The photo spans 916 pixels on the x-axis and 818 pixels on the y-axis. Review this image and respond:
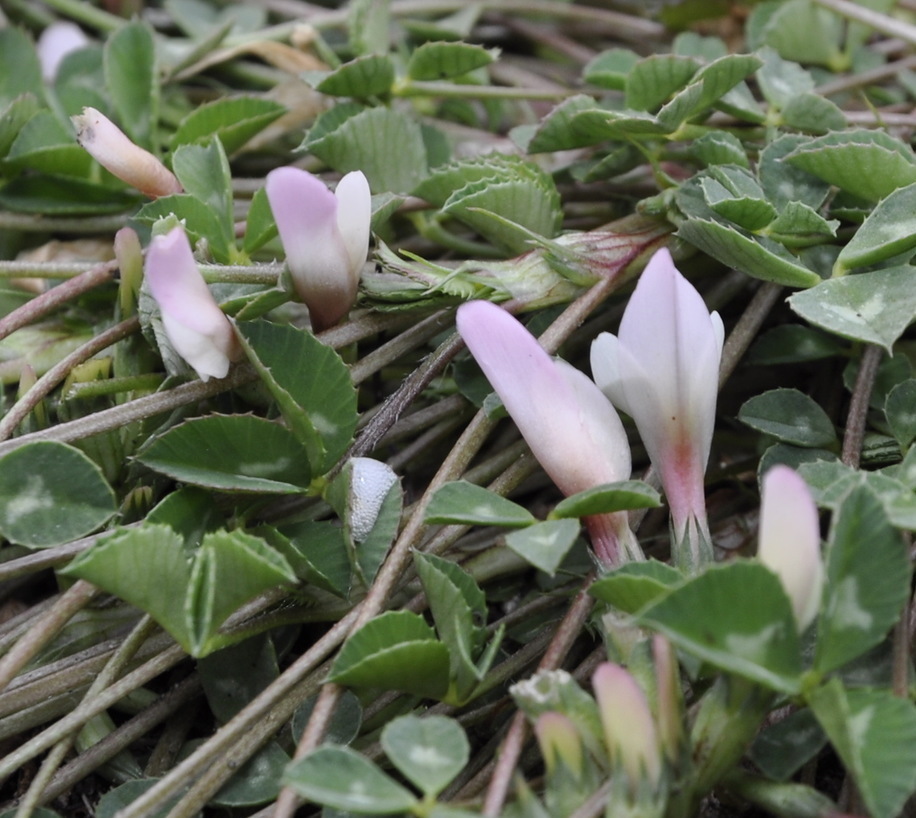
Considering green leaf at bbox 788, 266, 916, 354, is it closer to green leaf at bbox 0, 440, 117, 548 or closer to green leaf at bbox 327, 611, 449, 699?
green leaf at bbox 327, 611, 449, 699

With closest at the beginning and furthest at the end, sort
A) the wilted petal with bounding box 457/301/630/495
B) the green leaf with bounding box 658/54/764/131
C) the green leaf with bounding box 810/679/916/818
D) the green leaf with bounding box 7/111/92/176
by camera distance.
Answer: the green leaf with bounding box 810/679/916/818, the wilted petal with bounding box 457/301/630/495, the green leaf with bounding box 658/54/764/131, the green leaf with bounding box 7/111/92/176

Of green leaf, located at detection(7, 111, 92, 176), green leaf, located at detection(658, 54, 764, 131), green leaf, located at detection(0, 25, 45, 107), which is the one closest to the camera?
green leaf, located at detection(658, 54, 764, 131)

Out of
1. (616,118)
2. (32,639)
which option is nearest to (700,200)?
(616,118)

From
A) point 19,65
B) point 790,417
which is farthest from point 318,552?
point 19,65

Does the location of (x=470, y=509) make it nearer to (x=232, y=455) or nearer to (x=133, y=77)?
(x=232, y=455)

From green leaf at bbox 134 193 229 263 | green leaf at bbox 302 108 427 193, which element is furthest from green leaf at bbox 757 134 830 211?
green leaf at bbox 134 193 229 263

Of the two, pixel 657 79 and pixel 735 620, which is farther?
pixel 657 79

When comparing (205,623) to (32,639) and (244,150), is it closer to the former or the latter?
(32,639)
